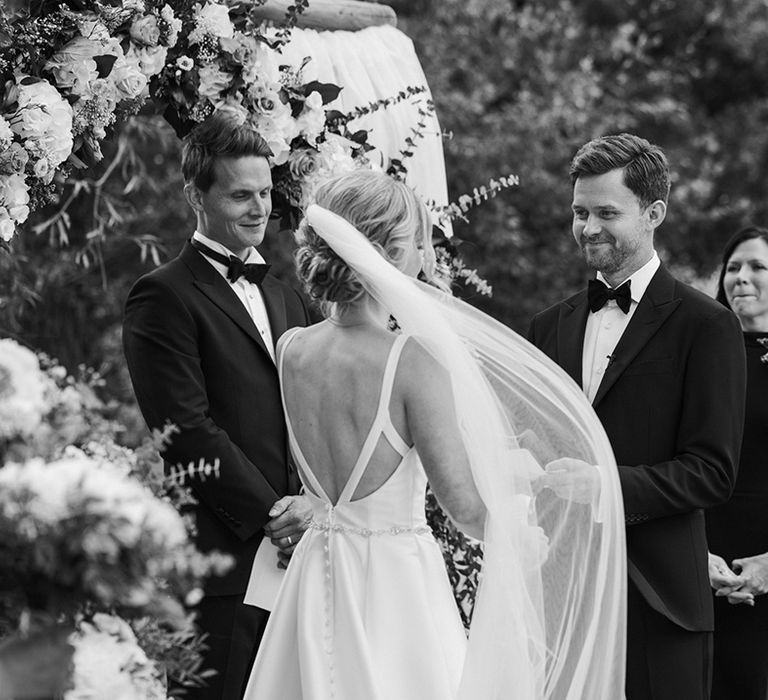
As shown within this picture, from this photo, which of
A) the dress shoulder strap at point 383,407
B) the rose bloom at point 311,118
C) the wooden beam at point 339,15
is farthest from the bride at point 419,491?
the wooden beam at point 339,15

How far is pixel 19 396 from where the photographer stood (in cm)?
241

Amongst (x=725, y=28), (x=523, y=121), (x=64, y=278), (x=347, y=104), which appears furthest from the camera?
(x=725, y=28)

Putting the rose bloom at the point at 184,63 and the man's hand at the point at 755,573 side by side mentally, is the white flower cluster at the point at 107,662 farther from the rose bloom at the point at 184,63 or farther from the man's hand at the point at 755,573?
the man's hand at the point at 755,573

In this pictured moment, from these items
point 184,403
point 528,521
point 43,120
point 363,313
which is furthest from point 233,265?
point 528,521

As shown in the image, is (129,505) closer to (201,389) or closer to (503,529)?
(503,529)

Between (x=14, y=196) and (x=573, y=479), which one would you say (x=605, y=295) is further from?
(x=14, y=196)

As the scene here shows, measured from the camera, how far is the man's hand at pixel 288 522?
4.07m

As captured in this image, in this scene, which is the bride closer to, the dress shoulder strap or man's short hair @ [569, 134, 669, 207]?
the dress shoulder strap

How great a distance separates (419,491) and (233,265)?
109 centimetres

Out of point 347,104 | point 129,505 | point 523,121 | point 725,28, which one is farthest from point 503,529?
point 725,28

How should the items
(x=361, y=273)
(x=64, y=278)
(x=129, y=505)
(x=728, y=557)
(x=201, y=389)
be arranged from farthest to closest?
1. (x=64, y=278)
2. (x=728, y=557)
3. (x=201, y=389)
4. (x=361, y=273)
5. (x=129, y=505)

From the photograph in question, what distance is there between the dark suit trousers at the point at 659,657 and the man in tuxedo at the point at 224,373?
3.32ft

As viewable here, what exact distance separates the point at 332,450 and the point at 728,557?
1953 mm

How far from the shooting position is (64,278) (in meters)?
8.52
